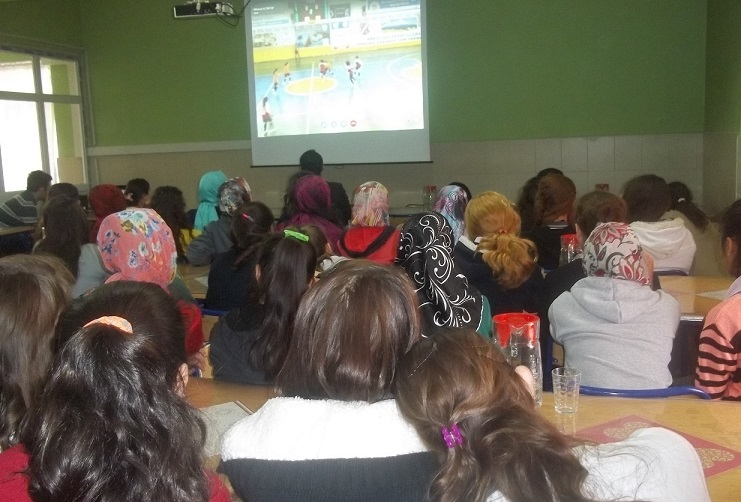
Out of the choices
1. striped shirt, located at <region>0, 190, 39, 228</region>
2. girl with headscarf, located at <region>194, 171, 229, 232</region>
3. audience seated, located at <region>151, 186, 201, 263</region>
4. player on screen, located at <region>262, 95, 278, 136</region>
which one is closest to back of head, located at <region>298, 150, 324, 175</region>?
girl with headscarf, located at <region>194, 171, 229, 232</region>

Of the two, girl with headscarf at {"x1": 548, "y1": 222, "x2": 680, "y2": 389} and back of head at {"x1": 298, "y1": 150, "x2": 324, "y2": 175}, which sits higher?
back of head at {"x1": 298, "y1": 150, "x2": 324, "y2": 175}

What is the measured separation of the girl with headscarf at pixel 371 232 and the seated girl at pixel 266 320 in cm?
112

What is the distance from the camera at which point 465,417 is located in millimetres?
1043

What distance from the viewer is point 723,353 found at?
2291 mm

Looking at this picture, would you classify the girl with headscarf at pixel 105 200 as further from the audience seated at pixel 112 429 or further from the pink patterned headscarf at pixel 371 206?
the audience seated at pixel 112 429

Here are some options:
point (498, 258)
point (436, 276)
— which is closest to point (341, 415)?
point (436, 276)

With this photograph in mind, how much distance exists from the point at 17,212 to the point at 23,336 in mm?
6046

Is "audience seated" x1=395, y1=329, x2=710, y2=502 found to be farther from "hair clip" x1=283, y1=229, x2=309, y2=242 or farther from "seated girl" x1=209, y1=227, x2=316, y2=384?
"hair clip" x1=283, y1=229, x2=309, y2=242

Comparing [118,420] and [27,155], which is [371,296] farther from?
[27,155]

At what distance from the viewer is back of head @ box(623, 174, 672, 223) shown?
3.90 meters

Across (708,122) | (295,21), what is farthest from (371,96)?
(708,122)

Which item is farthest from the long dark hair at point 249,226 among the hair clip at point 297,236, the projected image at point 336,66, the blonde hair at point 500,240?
the projected image at point 336,66

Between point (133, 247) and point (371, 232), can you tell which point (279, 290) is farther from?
point (371, 232)

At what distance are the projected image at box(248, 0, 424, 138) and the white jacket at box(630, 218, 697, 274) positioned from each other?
145 inches
